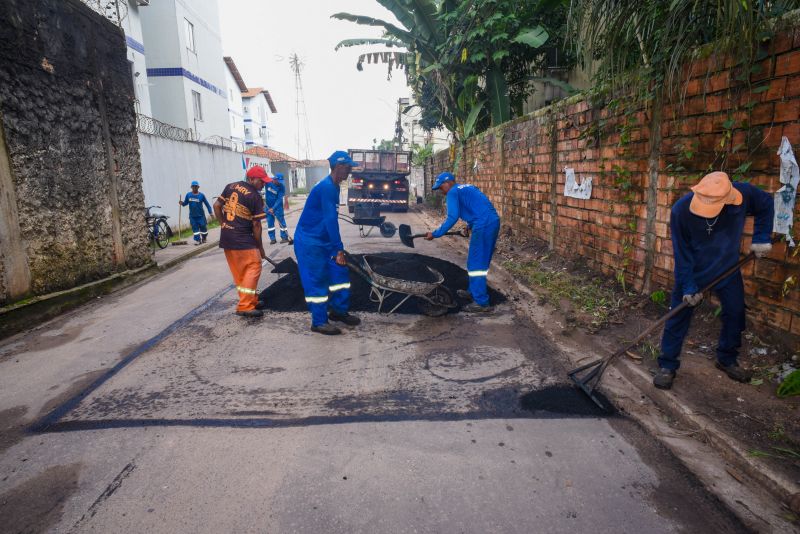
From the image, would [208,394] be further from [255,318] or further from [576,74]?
[576,74]

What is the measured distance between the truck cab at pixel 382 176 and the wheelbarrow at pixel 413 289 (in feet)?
40.1

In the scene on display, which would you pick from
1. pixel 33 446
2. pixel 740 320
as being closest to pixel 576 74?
pixel 740 320

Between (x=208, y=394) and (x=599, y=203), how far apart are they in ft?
17.1

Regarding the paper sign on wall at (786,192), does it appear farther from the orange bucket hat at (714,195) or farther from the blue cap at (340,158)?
the blue cap at (340,158)

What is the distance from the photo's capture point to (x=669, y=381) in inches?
129

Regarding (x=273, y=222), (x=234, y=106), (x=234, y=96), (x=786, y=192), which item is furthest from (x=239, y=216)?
(x=234, y=96)

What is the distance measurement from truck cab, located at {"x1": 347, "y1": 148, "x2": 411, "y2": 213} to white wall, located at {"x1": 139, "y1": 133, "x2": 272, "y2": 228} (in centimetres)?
553

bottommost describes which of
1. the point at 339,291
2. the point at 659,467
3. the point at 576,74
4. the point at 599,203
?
the point at 659,467

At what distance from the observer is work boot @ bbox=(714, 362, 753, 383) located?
3.26 metres

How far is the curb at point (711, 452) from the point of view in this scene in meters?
2.20

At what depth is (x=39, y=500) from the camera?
2326 mm

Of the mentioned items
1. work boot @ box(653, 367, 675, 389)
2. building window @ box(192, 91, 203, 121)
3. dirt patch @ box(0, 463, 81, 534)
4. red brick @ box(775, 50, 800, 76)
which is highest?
building window @ box(192, 91, 203, 121)

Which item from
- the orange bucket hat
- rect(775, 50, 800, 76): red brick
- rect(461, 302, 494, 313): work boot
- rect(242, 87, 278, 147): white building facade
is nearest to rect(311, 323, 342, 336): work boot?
rect(461, 302, 494, 313): work boot

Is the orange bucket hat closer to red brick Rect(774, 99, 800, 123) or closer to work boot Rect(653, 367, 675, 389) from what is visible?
red brick Rect(774, 99, 800, 123)
